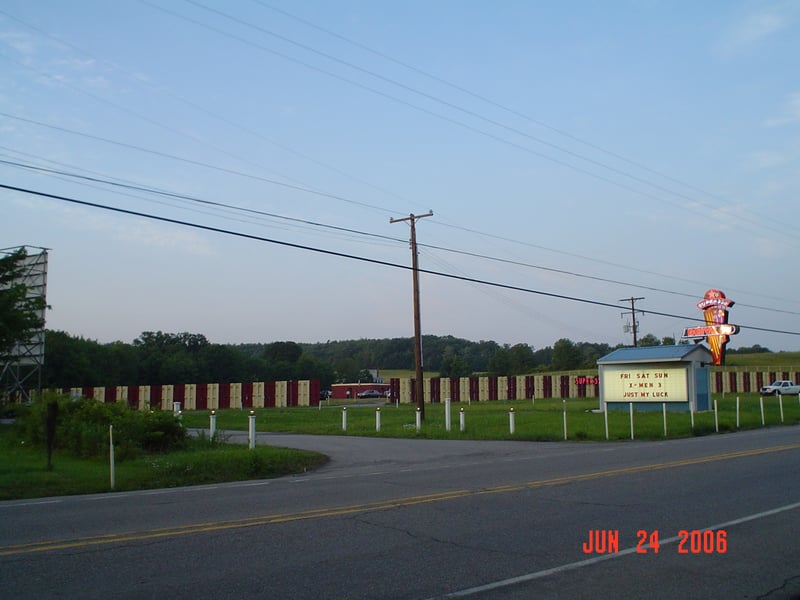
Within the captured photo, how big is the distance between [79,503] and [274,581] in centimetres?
703

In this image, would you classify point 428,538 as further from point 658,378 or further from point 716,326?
point 716,326

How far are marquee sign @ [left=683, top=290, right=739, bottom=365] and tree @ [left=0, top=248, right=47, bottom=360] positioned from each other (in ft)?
130

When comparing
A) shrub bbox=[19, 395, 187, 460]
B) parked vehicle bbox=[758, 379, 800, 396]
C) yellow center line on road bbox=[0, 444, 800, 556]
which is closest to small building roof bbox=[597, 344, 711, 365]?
yellow center line on road bbox=[0, 444, 800, 556]

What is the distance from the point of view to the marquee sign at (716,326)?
48.6 metres

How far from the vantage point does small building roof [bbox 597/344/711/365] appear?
39312 millimetres

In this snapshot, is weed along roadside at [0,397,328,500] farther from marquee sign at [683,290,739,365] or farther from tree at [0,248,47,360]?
marquee sign at [683,290,739,365]

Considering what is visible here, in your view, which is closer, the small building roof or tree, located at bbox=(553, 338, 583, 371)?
the small building roof

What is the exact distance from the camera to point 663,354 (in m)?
40.4

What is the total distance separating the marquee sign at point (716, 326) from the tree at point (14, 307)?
39706 millimetres

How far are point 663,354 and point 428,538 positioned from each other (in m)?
34.5

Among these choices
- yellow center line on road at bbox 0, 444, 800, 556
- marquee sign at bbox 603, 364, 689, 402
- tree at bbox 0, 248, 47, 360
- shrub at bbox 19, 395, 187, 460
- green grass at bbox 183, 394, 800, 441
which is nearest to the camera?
yellow center line on road at bbox 0, 444, 800, 556

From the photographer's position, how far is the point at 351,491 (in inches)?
520

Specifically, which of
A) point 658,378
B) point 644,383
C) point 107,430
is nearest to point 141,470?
point 107,430

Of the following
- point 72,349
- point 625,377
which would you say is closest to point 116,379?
point 72,349
